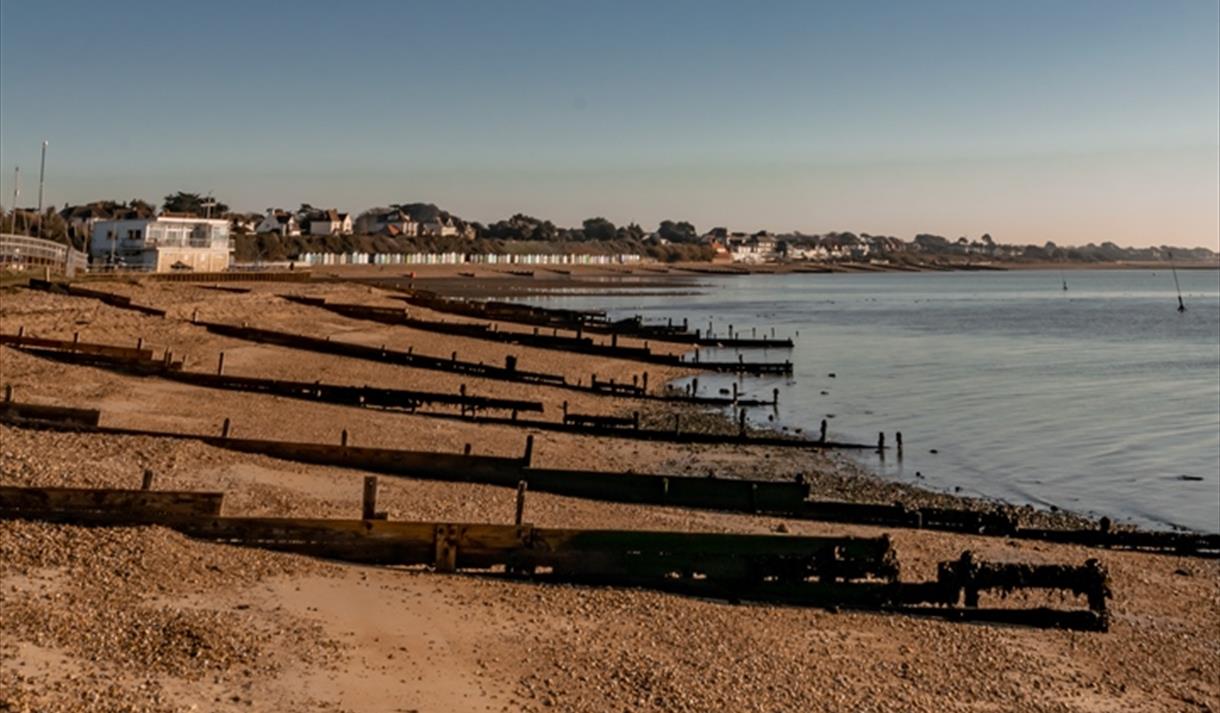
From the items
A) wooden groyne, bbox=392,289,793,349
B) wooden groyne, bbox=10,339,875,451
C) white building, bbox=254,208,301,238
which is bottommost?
wooden groyne, bbox=10,339,875,451

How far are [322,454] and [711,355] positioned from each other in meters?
40.1

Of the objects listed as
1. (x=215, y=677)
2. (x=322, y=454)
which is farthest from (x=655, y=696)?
(x=322, y=454)

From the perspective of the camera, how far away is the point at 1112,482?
1107 inches

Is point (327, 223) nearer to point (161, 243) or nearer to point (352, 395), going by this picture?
point (161, 243)

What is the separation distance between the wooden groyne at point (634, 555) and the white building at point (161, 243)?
7939cm

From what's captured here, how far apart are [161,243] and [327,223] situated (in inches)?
4037

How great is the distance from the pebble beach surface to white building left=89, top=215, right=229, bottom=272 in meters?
75.6

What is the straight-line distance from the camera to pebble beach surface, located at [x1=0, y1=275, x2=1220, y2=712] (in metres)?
10.6

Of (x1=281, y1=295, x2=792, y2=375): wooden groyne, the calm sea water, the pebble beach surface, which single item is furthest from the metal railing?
the pebble beach surface

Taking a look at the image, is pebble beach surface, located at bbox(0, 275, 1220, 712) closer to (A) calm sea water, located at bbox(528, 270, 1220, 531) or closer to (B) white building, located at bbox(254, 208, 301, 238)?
(A) calm sea water, located at bbox(528, 270, 1220, 531)

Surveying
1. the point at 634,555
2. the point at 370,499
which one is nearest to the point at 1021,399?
the point at 634,555

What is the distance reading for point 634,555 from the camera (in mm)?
15391

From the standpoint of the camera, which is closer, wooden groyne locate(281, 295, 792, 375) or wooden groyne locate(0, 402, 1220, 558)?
wooden groyne locate(0, 402, 1220, 558)

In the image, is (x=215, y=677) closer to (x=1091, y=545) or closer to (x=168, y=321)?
(x=1091, y=545)
